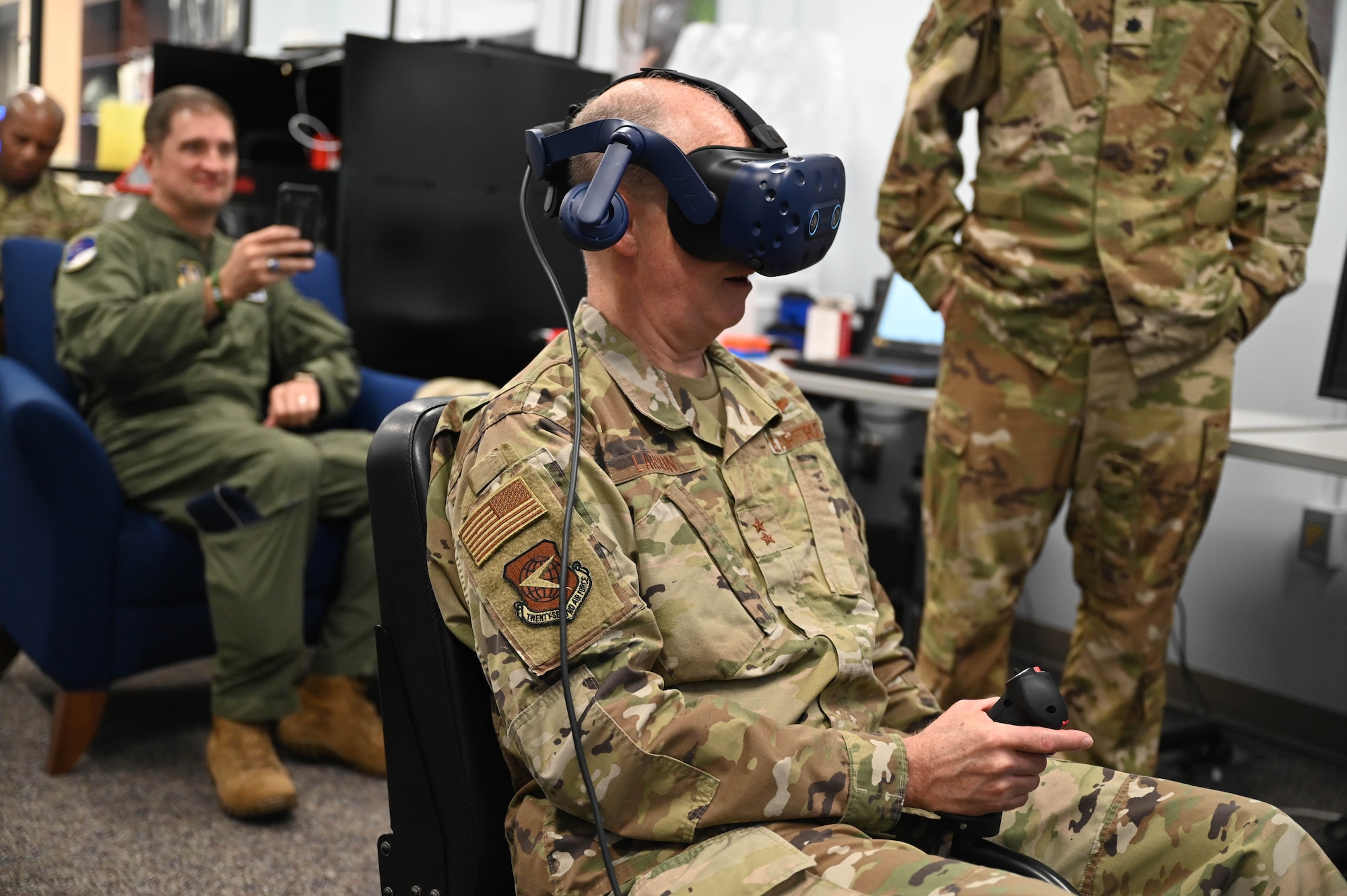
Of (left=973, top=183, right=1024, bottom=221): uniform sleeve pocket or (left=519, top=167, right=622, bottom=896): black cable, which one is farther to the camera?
(left=973, top=183, right=1024, bottom=221): uniform sleeve pocket

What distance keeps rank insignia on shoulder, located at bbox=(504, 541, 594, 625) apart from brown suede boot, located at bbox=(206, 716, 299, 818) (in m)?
1.32

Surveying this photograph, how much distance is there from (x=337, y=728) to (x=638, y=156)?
5.33ft

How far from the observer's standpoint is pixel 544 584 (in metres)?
0.93

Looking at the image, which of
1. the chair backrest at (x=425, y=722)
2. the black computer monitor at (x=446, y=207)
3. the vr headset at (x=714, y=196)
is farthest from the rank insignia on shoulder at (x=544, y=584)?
the black computer monitor at (x=446, y=207)

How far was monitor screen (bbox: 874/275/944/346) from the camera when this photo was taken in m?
2.81

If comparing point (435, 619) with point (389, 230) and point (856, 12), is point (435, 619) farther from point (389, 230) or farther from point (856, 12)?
point (856, 12)

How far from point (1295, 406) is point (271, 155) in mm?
3128

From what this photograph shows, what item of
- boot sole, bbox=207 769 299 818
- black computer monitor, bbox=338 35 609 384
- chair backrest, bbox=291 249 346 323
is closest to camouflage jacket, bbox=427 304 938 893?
boot sole, bbox=207 769 299 818

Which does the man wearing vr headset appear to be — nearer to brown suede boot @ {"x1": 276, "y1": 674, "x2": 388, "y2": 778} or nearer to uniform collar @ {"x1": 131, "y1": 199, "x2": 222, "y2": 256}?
brown suede boot @ {"x1": 276, "y1": 674, "x2": 388, "y2": 778}

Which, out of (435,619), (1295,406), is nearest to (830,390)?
(1295,406)

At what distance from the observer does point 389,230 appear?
305cm

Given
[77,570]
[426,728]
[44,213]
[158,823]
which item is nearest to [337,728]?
[158,823]

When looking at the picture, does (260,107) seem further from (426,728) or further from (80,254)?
(426,728)

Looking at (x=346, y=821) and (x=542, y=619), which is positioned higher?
(x=542, y=619)
